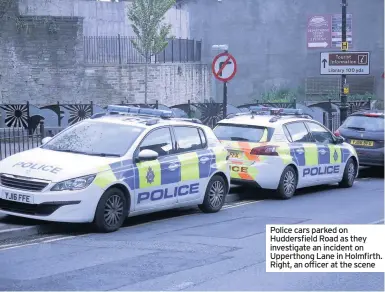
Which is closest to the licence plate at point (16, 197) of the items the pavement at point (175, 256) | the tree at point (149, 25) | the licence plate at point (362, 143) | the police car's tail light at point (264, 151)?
the pavement at point (175, 256)

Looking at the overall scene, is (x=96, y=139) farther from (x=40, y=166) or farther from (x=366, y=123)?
(x=366, y=123)

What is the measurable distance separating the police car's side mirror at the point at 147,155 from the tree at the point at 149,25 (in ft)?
77.2

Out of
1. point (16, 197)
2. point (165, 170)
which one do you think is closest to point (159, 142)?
point (165, 170)

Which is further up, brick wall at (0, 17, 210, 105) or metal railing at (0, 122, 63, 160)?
brick wall at (0, 17, 210, 105)

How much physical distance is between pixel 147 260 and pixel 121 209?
2072mm

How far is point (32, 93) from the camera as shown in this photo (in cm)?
3086

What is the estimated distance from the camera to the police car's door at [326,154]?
16.5 meters

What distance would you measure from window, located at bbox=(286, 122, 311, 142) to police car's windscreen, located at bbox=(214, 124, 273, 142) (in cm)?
63

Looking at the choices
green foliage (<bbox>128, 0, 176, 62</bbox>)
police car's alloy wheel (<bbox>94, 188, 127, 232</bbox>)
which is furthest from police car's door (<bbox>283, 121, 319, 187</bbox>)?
green foliage (<bbox>128, 0, 176, 62</bbox>)

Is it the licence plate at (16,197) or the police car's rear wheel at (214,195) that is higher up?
the licence plate at (16,197)

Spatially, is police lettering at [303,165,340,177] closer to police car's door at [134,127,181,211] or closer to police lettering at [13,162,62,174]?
police car's door at [134,127,181,211]

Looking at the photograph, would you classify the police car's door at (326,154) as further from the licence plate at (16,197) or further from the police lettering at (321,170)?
the licence plate at (16,197)

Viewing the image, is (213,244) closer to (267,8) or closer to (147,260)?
(147,260)

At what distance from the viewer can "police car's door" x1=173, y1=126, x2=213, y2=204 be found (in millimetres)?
12680
